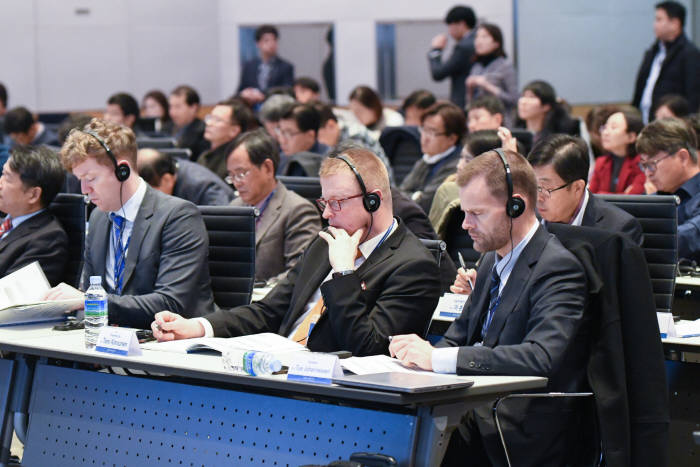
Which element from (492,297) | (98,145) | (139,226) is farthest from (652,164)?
(98,145)

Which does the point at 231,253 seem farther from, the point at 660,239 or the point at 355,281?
the point at 660,239

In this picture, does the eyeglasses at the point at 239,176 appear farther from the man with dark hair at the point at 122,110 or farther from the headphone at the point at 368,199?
the man with dark hair at the point at 122,110

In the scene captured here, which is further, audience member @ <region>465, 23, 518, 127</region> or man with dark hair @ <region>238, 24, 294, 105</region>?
man with dark hair @ <region>238, 24, 294, 105</region>

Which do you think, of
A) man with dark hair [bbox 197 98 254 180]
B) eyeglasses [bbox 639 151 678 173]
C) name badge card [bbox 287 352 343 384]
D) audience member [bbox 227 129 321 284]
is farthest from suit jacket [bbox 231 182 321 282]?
man with dark hair [bbox 197 98 254 180]

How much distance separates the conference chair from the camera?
4.23m

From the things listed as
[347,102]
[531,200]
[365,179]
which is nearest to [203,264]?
[365,179]

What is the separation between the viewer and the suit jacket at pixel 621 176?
20.6 ft

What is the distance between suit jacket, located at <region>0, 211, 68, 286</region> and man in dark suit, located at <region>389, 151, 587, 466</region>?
201 cm

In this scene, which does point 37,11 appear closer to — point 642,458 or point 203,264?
point 203,264

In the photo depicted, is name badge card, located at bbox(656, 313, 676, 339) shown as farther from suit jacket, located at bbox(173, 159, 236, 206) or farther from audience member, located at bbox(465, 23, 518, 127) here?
audience member, located at bbox(465, 23, 518, 127)

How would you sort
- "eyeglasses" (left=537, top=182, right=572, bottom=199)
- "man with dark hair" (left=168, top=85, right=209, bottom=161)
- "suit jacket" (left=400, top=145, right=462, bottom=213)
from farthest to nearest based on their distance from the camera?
"man with dark hair" (left=168, top=85, right=209, bottom=161) < "suit jacket" (left=400, top=145, right=462, bottom=213) < "eyeglasses" (left=537, top=182, right=572, bottom=199)

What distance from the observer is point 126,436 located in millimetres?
3234

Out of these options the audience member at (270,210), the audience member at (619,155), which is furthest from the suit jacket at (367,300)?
the audience member at (619,155)

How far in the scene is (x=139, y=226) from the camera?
4.05 metres
